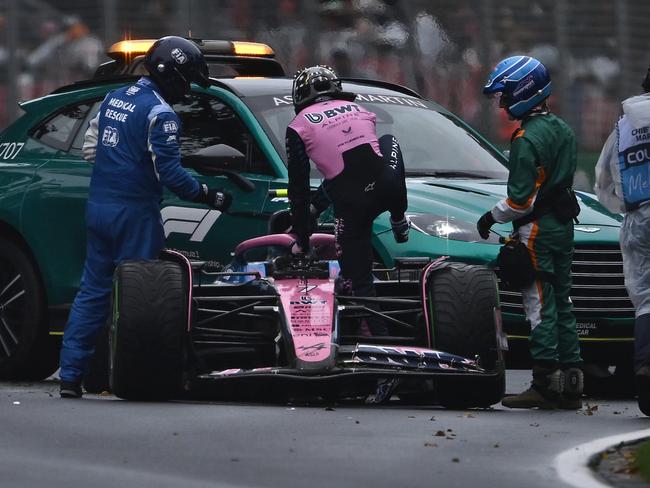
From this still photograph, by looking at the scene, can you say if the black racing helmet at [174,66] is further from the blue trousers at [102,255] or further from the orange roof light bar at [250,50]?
the orange roof light bar at [250,50]

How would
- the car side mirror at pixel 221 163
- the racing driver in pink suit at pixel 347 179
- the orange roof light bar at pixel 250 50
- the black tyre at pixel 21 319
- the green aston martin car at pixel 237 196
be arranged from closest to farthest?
the racing driver in pink suit at pixel 347 179, the car side mirror at pixel 221 163, the green aston martin car at pixel 237 196, the black tyre at pixel 21 319, the orange roof light bar at pixel 250 50

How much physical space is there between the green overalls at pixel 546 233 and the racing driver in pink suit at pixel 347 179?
→ 586 mm

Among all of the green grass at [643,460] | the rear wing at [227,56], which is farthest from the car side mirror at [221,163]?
the green grass at [643,460]

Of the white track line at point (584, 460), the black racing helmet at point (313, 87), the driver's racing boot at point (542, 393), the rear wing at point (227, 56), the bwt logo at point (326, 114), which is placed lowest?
the white track line at point (584, 460)

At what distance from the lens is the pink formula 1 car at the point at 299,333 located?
383 inches

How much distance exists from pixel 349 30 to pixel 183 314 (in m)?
9.57

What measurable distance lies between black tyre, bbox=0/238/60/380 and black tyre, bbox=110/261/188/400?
7.83 ft

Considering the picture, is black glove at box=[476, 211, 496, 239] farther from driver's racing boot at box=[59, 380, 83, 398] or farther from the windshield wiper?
driver's racing boot at box=[59, 380, 83, 398]

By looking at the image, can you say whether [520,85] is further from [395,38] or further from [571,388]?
[395,38]

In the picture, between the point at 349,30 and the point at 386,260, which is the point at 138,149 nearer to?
the point at 386,260

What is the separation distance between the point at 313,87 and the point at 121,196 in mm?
1157

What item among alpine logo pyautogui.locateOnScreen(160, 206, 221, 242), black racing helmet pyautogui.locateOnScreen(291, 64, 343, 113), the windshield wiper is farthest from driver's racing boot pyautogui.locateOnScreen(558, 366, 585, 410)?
alpine logo pyautogui.locateOnScreen(160, 206, 221, 242)

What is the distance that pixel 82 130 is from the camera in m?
12.6

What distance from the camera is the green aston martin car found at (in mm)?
11172
